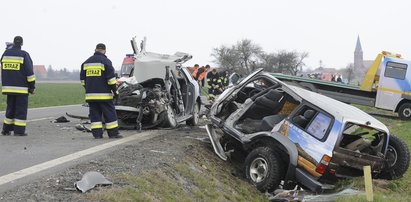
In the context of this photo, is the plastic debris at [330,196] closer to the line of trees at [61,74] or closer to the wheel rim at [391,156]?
the wheel rim at [391,156]

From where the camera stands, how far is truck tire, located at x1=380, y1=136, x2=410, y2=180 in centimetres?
813

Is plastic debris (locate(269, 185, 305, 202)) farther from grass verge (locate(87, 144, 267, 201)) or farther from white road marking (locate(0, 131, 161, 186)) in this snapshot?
white road marking (locate(0, 131, 161, 186))

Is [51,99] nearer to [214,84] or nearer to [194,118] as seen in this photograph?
[214,84]

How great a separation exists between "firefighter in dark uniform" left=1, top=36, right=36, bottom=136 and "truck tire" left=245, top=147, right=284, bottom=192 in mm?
4438

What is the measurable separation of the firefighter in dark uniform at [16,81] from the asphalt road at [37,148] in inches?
12.7

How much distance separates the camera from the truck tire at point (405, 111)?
18.7 metres

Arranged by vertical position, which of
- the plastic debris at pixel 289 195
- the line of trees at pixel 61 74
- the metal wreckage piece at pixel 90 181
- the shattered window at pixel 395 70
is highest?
the shattered window at pixel 395 70

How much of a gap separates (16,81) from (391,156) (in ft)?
22.4

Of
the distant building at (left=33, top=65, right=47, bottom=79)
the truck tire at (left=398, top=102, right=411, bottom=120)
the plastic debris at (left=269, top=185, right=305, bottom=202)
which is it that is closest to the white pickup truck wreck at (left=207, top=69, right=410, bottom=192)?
the plastic debris at (left=269, top=185, right=305, bottom=202)

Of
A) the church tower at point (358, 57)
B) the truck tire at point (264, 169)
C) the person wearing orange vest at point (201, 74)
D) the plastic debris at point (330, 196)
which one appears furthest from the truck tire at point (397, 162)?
the church tower at point (358, 57)

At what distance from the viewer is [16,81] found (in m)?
9.22

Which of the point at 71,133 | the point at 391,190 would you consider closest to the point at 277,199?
the point at 391,190

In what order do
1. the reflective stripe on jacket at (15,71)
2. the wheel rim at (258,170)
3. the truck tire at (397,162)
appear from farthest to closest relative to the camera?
the reflective stripe on jacket at (15,71) → the truck tire at (397,162) → the wheel rim at (258,170)

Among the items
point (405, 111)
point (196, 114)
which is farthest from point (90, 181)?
point (405, 111)
